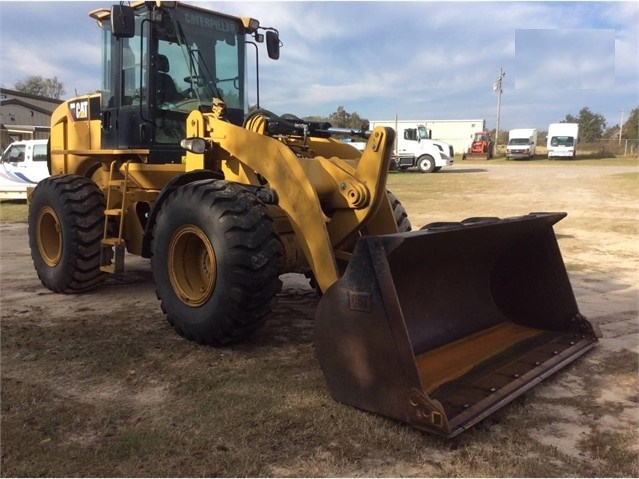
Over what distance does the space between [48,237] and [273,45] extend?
348 centimetres

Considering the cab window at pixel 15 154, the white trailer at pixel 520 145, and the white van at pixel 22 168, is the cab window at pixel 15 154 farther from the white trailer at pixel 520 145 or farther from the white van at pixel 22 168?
the white trailer at pixel 520 145

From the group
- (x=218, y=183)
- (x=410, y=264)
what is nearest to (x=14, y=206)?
(x=218, y=183)

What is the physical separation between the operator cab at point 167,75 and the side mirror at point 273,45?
29cm

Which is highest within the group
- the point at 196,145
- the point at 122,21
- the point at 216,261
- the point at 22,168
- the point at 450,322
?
the point at 122,21

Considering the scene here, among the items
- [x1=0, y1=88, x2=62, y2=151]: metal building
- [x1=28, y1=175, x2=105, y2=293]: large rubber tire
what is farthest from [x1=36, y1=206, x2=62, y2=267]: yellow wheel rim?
[x1=0, y1=88, x2=62, y2=151]: metal building

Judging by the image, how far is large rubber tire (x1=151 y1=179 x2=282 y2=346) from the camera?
4.26 meters

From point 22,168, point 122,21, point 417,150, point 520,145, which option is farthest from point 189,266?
point 520,145

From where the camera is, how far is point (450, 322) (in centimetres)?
452

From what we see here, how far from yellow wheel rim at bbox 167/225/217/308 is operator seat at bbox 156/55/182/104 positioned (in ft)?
6.09

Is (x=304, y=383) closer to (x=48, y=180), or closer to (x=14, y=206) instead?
(x=48, y=180)

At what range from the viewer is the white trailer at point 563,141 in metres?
46.9

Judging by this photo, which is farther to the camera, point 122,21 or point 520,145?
point 520,145

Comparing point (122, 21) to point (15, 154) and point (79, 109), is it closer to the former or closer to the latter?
point (79, 109)

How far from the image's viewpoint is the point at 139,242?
20.3 ft
